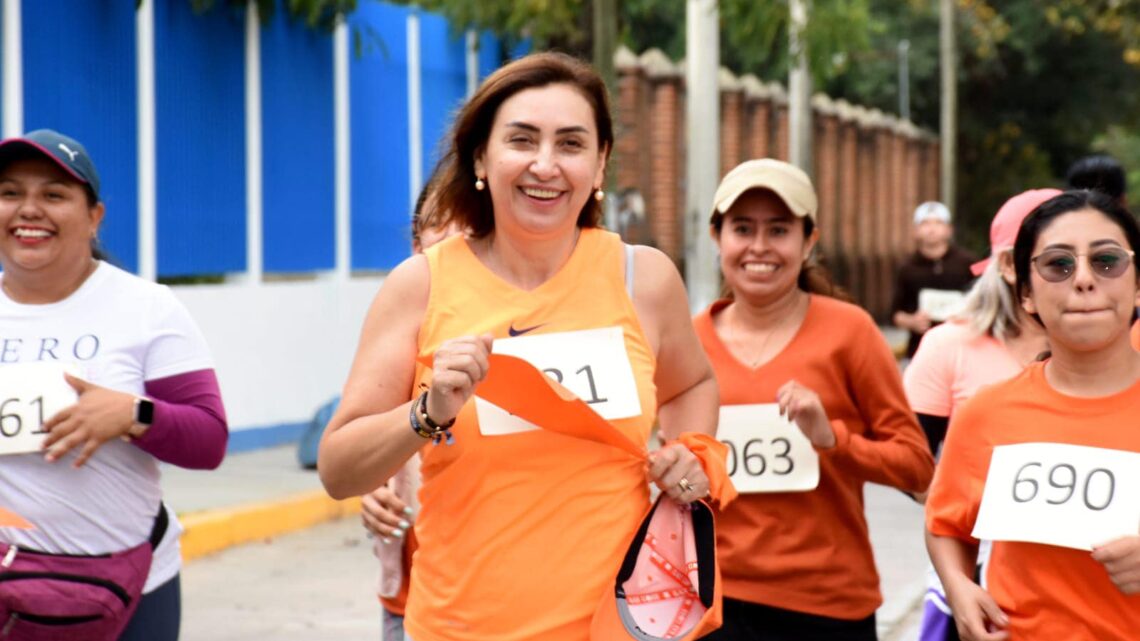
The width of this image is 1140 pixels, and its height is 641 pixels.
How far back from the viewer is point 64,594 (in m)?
4.01

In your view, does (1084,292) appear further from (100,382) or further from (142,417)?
(100,382)

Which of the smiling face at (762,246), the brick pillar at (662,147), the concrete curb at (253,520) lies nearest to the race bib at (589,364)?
the smiling face at (762,246)

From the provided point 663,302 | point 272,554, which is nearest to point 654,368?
point 663,302

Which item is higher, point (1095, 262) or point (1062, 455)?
point (1095, 262)

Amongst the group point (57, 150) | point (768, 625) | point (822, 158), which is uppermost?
point (822, 158)

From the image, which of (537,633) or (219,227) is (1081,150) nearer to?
(219,227)

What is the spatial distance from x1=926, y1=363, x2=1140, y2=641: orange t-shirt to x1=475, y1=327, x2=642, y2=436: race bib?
79 centimetres

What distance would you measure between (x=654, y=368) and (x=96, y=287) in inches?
53.8

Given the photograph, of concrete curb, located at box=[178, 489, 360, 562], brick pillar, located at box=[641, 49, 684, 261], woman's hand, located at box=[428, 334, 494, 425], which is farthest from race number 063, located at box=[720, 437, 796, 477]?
brick pillar, located at box=[641, 49, 684, 261]

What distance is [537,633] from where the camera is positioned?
3.29 meters

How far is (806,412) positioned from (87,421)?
5.42ft

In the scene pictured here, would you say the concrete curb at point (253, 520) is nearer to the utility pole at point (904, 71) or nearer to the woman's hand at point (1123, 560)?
the woman's hand at point (1123, 560)

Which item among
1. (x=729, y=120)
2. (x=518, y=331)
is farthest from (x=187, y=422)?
(x=729, y=120)

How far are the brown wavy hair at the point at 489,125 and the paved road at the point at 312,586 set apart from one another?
474 centimetres
